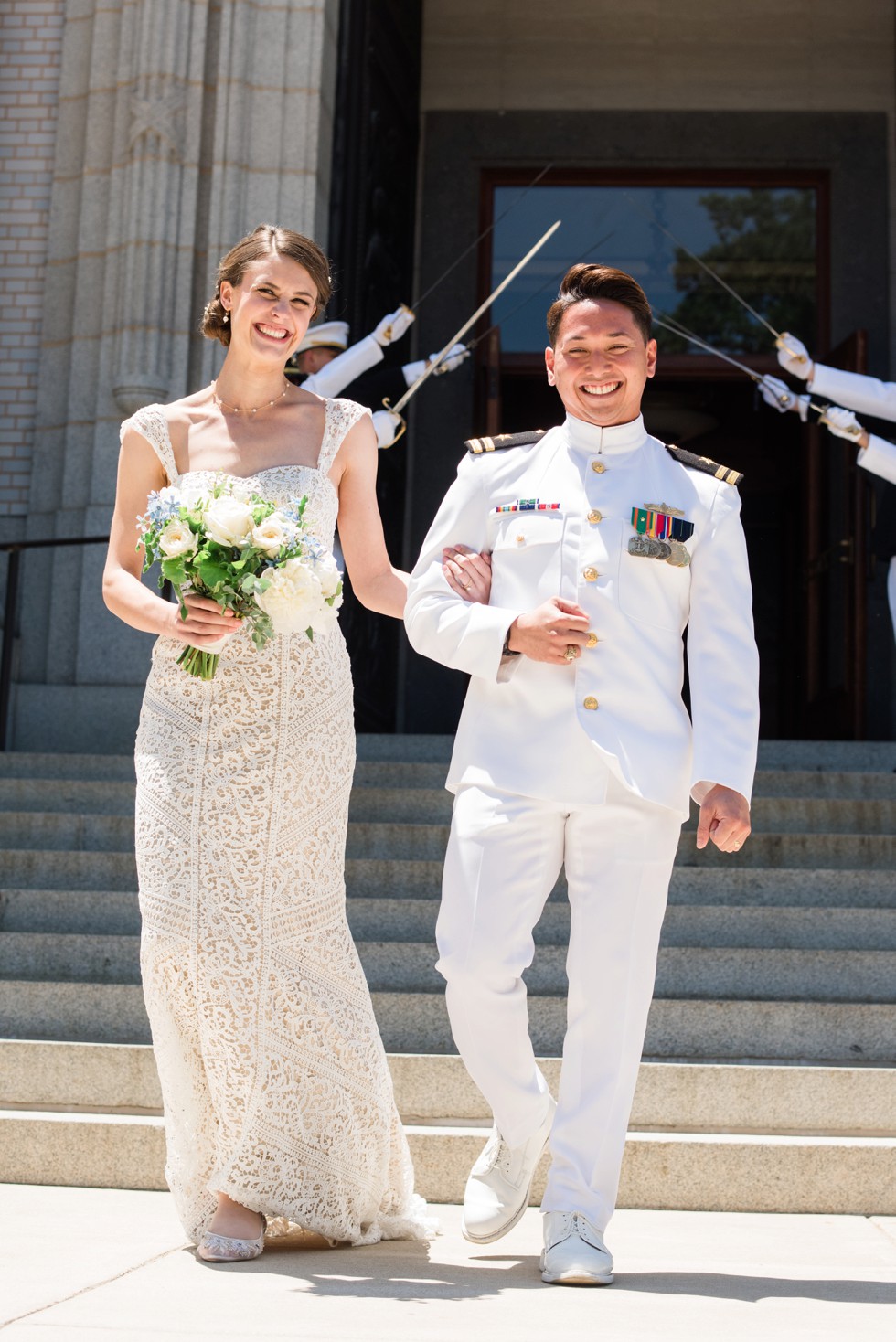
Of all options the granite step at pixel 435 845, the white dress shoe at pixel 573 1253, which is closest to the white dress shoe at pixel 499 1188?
the white dress shoe at pixel 573 1253

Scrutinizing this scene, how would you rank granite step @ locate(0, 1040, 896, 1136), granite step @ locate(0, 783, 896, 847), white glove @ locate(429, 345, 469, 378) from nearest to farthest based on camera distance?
granite step @ locate(0, 1040, 896, 1136) → granite step @ locate(0, 783, 896, 847) → white glove @ locate(429, 345, 469, 378)

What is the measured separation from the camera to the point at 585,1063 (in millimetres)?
3477

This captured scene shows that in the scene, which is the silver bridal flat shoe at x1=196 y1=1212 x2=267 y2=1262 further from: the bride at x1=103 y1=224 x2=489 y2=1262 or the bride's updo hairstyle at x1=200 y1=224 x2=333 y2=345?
the bride's updo hairstyle at x1=200 y1=224 x2=333 y2=345

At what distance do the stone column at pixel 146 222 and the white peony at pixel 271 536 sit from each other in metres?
5.73

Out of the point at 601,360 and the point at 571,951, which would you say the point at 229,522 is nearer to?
the point at 601,360

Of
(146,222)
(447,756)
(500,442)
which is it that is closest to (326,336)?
(146,222)

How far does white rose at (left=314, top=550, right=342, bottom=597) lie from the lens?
3646 mm

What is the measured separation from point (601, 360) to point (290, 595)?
32.6 inches

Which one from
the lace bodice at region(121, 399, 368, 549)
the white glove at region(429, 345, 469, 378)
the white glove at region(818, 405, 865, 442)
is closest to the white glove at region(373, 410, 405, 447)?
the white glove at region(429, 345, 469, 378)

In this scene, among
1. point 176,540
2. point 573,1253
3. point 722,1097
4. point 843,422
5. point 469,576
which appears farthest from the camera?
point 843,422

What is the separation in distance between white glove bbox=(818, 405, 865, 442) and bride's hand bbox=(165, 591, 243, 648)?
4919 millimetres

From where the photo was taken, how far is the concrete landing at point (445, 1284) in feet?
9.41

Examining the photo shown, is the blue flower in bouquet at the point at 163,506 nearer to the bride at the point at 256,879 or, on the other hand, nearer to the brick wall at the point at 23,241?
the bride at the point at 256,879

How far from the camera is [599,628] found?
3.59m
